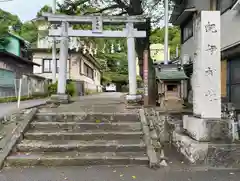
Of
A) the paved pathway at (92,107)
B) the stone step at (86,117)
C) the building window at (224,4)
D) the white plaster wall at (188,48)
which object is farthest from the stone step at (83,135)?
the white plaster wall at (188,48)

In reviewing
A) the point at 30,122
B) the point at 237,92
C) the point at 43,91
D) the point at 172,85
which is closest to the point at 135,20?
the point at 172,85

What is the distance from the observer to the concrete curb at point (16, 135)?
5871mm

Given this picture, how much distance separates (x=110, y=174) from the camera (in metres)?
5.22

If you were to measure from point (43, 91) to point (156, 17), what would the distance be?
12582mm

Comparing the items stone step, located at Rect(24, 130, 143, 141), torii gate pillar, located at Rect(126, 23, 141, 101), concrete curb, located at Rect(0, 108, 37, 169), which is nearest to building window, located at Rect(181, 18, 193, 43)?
torii gate pillar, located at Rect(126, 23, 141, 101)

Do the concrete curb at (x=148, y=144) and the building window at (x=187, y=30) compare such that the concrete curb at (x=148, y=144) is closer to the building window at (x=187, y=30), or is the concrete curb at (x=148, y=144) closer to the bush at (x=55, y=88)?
the building window at (x=187, y=30)

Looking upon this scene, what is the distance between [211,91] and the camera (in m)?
6.06

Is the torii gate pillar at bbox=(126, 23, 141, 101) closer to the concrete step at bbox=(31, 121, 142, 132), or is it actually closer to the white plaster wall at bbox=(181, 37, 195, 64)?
the concrete step at bbox=(31, 121, 142, 132)

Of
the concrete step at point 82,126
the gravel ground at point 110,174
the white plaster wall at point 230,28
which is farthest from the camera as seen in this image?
the white plaster wall at point 230,28

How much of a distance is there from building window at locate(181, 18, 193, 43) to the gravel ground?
11447 mm

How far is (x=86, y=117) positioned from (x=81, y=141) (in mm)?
1123

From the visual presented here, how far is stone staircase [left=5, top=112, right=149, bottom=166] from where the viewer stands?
5770 mm

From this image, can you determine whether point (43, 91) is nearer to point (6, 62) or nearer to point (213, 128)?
point (6, 62)

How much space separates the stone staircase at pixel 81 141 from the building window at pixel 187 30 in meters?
9.55
